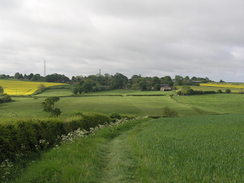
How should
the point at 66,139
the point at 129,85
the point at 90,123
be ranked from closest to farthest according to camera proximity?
the point at 66,139, the point at 90,123, the point at 129,85

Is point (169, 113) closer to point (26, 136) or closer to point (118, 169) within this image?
point (26, 136)

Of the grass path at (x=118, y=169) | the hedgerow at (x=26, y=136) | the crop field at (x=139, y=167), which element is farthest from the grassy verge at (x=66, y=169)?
the hedgerow at (x=26, y=136)

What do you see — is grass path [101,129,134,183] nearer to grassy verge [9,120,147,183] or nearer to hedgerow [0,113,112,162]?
grassy verge [9,120,147,183]

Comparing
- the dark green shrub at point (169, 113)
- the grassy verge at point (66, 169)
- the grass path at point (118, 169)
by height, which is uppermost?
the grassy verge at point (66, 169)

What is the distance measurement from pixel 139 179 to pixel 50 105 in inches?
1917

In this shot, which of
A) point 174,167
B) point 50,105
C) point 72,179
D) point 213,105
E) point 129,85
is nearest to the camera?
point 72,179

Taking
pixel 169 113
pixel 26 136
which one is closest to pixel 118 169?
pixel 26 136

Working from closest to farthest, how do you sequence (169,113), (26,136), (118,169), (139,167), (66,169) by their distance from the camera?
(66,169) < (118,169) < (139,167) < (26,136) < (169,113)

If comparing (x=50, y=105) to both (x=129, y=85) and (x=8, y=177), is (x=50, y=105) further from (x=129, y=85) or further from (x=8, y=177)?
(x=129, y=85)

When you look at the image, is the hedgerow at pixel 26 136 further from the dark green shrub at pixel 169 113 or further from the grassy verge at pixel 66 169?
the dark green shrub at pixel 169 113

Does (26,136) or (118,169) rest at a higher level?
(26,136)

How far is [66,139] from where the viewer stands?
14.3 m

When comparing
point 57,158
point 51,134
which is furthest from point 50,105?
point 57,158

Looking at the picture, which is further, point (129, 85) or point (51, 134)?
point (129, 85)
